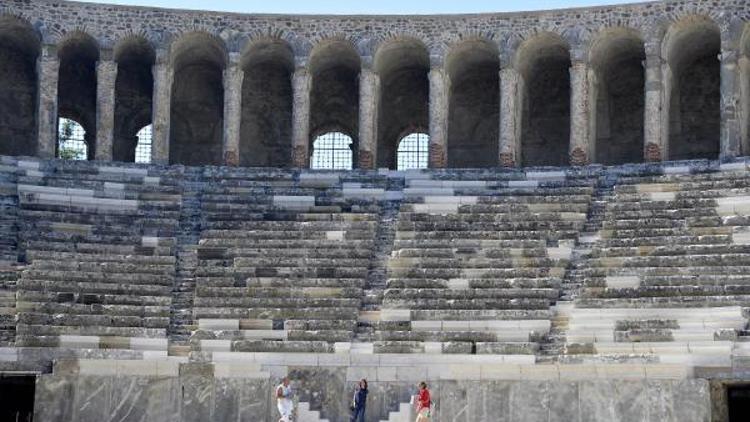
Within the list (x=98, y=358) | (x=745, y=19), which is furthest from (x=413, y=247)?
(x=745, y=19)

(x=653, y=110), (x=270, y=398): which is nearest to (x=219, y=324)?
(x=270, y=398)

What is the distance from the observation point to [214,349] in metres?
39.1

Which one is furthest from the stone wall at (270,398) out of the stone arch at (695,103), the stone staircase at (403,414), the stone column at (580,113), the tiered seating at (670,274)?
the stone arch at (695,103)

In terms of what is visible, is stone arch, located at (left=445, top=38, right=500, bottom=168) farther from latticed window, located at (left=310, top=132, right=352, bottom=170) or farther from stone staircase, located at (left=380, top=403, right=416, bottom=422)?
stone staircase, located at (left=380, top=403, right=416, bottom=422)

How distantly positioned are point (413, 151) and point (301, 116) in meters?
4.77

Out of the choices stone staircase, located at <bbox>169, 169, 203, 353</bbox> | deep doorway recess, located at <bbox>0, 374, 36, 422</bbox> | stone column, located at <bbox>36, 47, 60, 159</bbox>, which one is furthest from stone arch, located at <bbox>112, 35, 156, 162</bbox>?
deep doorway recess, located at <bbox>0, 374, 36, 422</bbox>

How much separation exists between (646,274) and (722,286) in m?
2.04

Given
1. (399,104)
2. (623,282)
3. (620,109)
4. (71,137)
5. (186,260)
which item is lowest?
(623,282)

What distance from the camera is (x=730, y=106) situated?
47500mm

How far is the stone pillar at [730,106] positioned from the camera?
4714cm

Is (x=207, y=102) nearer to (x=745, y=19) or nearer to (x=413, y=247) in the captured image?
(x=413, y=247)

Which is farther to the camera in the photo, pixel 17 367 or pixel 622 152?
pixel 622 152

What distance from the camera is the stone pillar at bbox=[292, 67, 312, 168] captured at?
165ft

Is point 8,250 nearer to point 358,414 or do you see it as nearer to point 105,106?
point 105,106
